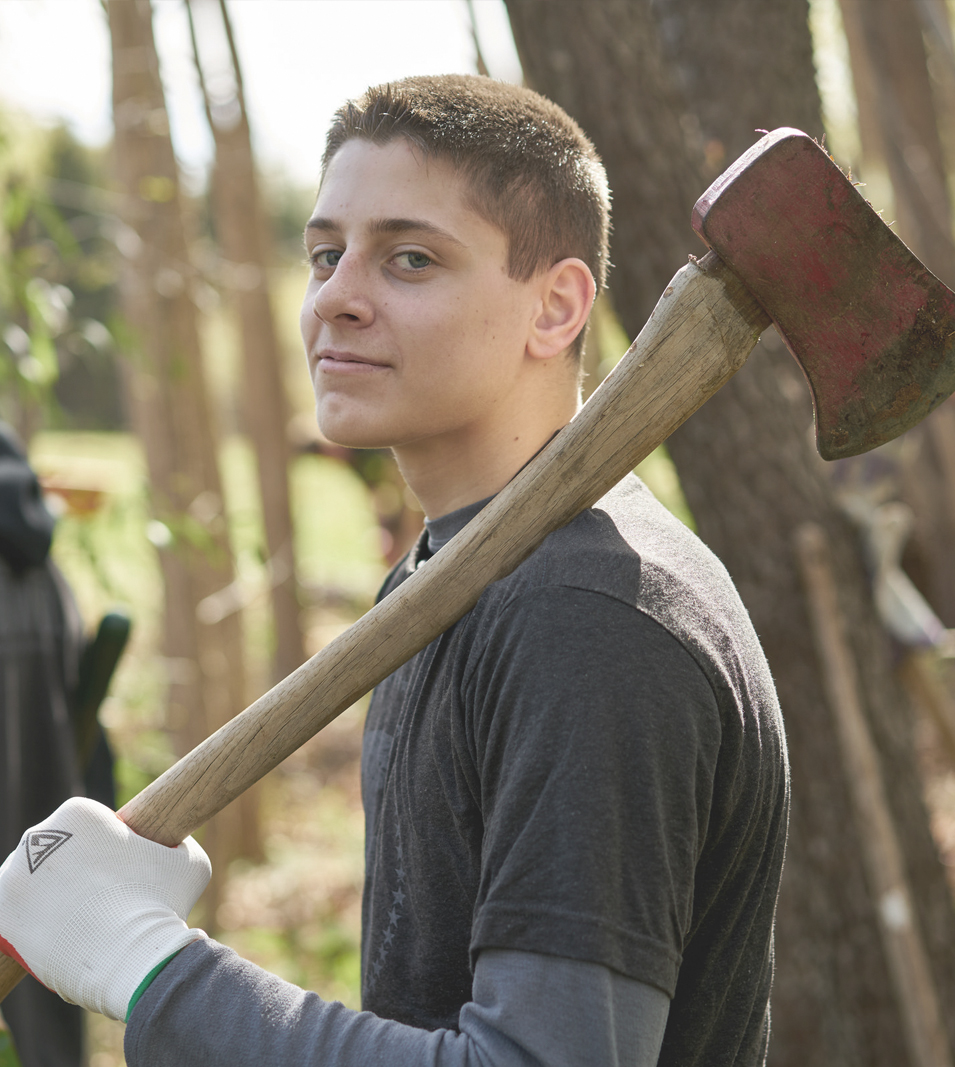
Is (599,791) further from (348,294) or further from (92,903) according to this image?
(348,294)

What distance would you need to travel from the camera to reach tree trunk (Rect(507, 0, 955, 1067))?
3.10 m

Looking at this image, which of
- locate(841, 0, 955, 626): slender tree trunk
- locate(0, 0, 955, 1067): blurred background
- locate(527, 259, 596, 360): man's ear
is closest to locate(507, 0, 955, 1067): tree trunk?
locate(0, 0, 955, 1067): blurred background

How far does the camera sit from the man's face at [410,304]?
4.56ft

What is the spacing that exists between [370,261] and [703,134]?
9.68 feet

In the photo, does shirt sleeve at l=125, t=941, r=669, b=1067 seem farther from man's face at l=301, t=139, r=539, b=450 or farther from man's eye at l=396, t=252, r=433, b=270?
man's eye at l=396, t=252, r=433, b=270

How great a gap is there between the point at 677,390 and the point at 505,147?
444mm

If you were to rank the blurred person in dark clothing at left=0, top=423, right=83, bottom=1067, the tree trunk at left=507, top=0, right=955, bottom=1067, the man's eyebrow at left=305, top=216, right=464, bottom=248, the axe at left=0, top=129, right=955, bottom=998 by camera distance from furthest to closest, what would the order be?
the tree trunk at left=507, top=0, right=955, bottom=1067 → the blurred person in dark clothing at left=0, top=423, right=83, bottom=1067 → the man's eyebrow at left=305, top=216, right=464, bottom=248 → the axe at left=0, top=129, right=955, bottom=998

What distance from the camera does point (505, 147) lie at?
144 cm

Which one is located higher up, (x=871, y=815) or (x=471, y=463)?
(x=471, y=463)

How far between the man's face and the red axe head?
308 mm

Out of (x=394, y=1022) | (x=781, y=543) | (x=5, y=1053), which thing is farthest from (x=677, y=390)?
(x=781, y=543)

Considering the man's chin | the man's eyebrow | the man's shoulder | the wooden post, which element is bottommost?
the wooden post

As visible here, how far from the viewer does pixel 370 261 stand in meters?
1.41

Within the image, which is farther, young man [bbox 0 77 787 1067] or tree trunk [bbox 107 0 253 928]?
tree trunk [bbox 107 0 253 928]
